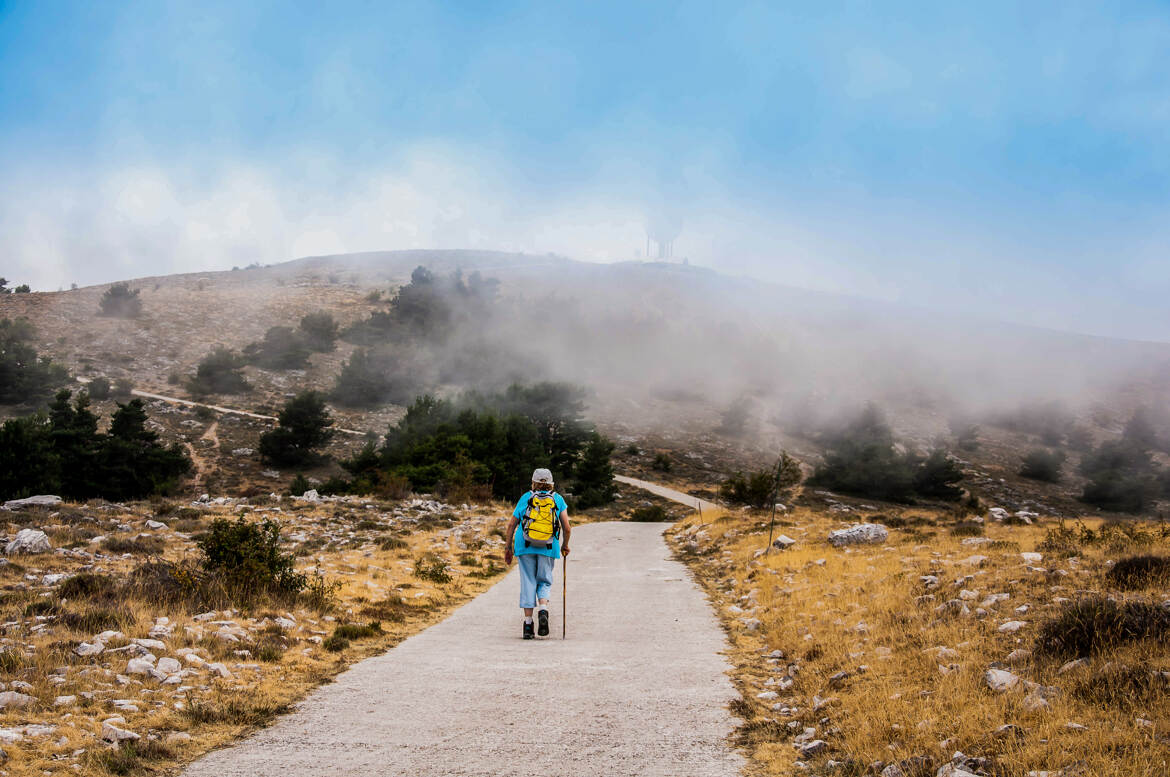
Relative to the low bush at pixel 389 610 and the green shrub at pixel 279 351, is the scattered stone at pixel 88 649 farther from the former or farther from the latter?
the green shrub at pixel 279 351

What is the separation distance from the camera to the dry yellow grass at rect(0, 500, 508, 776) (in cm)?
422

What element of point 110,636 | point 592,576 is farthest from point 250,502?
point 110,636

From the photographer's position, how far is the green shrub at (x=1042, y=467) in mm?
60688

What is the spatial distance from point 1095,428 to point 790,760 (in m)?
94.7

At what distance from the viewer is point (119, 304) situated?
76.6 meters

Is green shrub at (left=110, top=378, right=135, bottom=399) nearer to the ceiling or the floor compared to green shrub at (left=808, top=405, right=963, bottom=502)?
nearer to the ceiling

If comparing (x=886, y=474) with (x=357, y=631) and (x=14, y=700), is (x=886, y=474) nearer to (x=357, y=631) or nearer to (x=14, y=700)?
(x=357, y=631)

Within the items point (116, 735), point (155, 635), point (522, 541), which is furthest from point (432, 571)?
point (116, 735)

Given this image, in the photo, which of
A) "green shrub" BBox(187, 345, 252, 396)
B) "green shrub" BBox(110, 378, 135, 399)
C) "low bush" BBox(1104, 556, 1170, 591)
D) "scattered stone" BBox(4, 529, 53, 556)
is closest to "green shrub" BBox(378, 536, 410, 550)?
"scattered stone" BBox(4, 529, 53, 556)

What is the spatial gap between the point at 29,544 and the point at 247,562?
483 centimetres

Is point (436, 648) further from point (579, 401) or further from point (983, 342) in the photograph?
point (983, 342)

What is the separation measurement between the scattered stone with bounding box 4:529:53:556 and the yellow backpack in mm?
8545

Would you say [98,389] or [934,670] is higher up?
[98,389]

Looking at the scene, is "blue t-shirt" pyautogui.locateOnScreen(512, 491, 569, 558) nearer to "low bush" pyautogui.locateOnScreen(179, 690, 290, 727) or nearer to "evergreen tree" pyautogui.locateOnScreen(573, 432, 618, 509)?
"low bush" pyautogui.locateOnScreen(179, 690, 290, 727)
